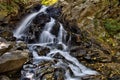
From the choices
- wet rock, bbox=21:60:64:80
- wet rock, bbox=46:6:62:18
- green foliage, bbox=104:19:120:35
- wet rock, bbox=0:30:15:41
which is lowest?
wet rock, bbox=21:60:64:80

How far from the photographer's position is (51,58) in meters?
11.5

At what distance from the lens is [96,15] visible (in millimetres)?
14477

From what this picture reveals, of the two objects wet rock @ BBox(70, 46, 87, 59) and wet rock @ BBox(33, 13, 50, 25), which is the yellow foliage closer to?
wet rock @ BBox(33, 13, 50, 25)

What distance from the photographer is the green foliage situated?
13641 mm

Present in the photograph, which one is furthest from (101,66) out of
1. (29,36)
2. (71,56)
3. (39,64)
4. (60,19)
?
(60,19)

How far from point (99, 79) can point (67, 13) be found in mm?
6574

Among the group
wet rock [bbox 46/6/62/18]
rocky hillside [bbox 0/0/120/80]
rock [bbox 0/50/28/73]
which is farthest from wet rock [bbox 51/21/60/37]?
rock [bbox 0/50/28/73]

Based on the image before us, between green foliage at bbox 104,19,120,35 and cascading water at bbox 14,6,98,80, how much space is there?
237 centimetres

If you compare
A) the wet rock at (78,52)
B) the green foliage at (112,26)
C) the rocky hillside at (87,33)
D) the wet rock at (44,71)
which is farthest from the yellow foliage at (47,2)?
the wet rock at (44,71)

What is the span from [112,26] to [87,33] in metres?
1.44

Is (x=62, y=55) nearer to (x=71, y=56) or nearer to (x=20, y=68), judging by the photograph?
(x=71, y=56)

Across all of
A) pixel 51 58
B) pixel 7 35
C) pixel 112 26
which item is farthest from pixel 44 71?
pixel 112 26

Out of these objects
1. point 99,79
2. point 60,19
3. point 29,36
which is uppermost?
point 60,19

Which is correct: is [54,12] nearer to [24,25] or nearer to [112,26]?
[24,25]
